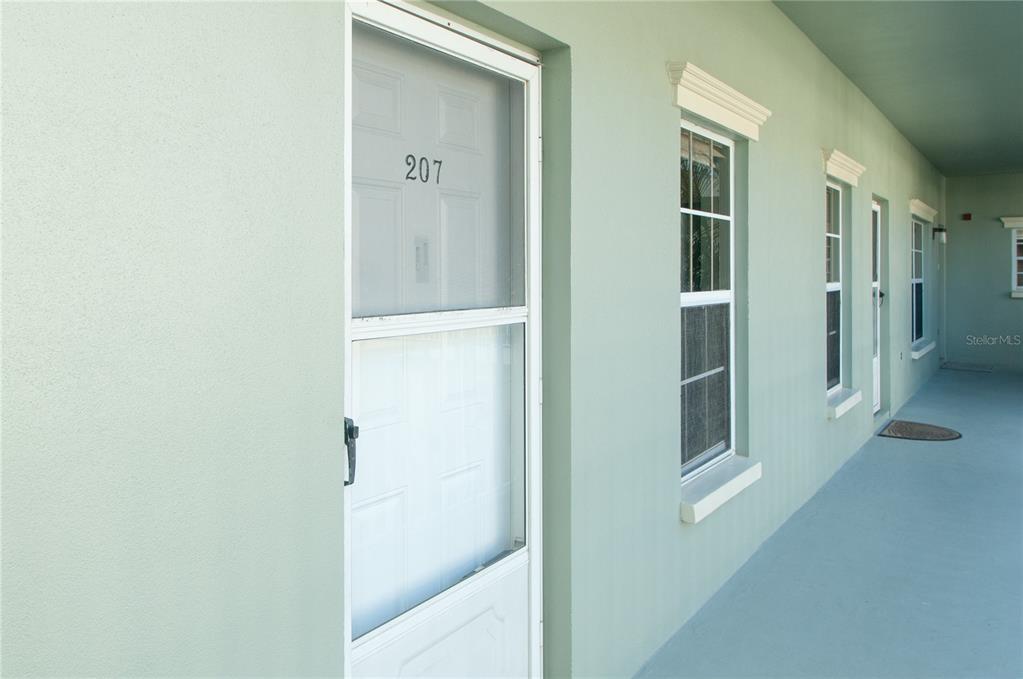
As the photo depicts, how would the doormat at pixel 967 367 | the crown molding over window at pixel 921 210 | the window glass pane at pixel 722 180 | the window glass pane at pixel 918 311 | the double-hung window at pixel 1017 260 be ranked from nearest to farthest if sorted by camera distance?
the window glass pane at pixel 722 180 < the crown molding over window at pixel 921 210 < the window glass pane at pixel 918 311 < the doormat at pixel 967 367 < the double-hung window at pixel 1017 260

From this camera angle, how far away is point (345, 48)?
1.76 meters

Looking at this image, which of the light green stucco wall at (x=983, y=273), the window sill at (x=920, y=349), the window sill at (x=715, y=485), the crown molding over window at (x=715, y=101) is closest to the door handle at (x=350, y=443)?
the window sill at (x=715, y=485)

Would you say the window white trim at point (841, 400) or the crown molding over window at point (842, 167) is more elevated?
the crown molding over window at point (842, 167)

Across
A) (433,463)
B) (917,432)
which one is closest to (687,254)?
(433,463)

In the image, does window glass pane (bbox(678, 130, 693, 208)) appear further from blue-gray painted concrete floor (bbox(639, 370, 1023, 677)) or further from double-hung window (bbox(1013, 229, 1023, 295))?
double-hung window (bbox(1013, 229, 1023, 295))

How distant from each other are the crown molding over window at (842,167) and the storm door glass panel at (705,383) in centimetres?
215

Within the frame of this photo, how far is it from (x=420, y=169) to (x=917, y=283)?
10485 mm

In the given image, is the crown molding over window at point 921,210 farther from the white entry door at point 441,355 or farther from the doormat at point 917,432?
the white entry door at point 441,355

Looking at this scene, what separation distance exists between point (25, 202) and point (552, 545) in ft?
6.10

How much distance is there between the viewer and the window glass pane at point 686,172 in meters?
3.62

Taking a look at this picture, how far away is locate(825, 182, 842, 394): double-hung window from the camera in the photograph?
20.7 ft

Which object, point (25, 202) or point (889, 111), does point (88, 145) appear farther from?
point (889, 111)

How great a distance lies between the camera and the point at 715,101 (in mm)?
3574

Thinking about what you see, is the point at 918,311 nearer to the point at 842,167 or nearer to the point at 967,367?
the point at 967,367
